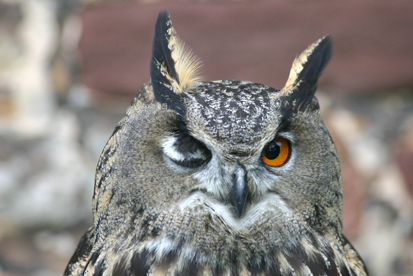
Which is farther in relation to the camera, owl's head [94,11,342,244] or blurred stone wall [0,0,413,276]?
blurred stone wall [0,0,413,276]

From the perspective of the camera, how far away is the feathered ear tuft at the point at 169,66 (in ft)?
3.13

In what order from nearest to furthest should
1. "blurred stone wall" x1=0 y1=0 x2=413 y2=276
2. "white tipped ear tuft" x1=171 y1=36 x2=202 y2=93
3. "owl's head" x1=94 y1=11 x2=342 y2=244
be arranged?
"owl's head" x1=94 y1=11 x2=342 y2=244, "white tipped ear tuft" x1=171 y1=36 x2=202 y2=93, "blurred stone wall" x1=0 y1=0 x2=413 y2=276

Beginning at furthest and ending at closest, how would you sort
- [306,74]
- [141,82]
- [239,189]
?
[141,82] < [306,74] < [239,189]

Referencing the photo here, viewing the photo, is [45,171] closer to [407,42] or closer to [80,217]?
[80,217]

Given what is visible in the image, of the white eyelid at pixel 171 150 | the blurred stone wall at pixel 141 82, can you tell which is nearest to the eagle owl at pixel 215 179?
the white eyelid at pixel 171 150

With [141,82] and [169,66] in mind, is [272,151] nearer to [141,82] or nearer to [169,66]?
[169,66]

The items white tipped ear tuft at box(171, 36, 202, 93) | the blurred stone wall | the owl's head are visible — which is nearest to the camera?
the owl's head

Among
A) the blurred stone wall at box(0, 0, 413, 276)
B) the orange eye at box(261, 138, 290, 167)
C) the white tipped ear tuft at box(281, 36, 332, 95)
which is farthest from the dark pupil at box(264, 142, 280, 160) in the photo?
the blurred stone wall at box(0, 0, 413, 276)

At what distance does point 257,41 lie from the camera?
174 cm

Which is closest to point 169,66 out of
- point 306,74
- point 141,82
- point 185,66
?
point 185,66

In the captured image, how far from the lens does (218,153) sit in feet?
3.00

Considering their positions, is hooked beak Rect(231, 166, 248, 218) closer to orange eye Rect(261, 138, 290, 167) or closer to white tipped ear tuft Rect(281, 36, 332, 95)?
orange eye Rect(261, 138, 290, 167)

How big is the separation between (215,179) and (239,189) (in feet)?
0.19

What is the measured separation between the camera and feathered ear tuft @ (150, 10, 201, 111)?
96cm
